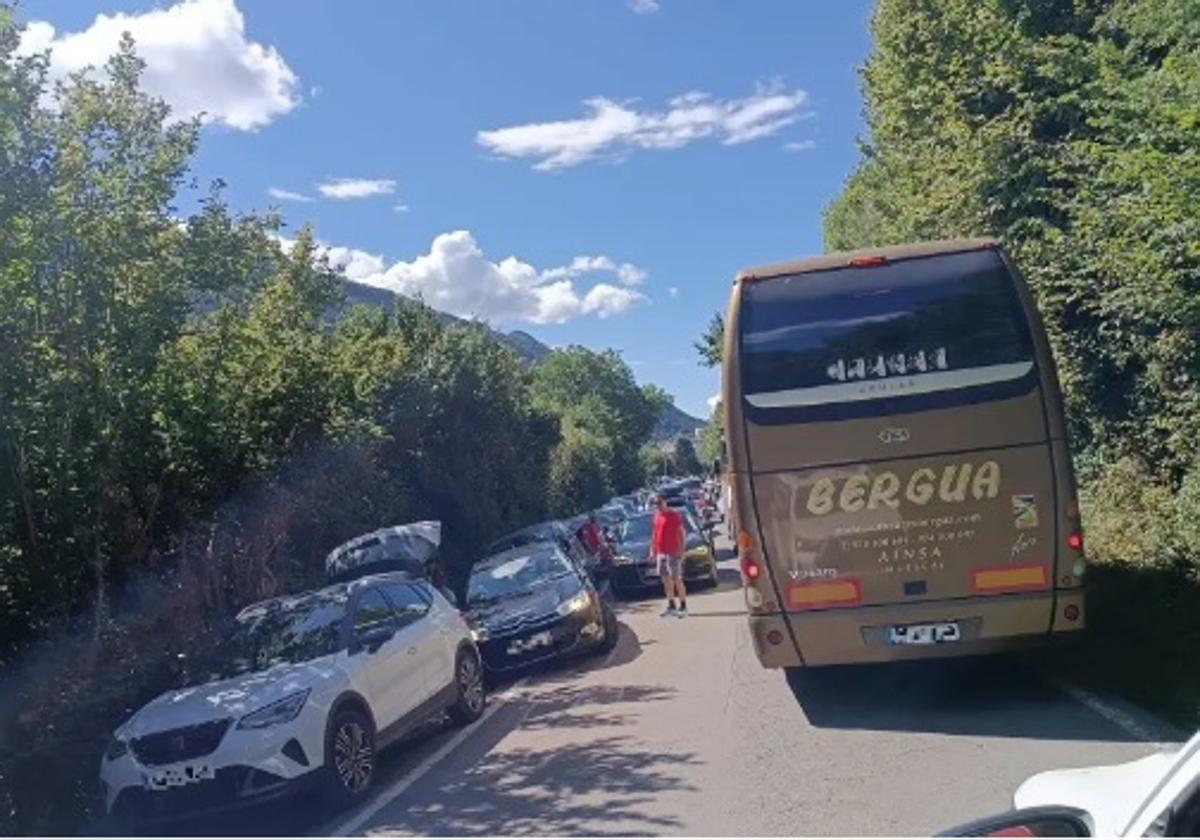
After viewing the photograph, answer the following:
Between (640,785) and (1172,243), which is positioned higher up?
(1172,243)

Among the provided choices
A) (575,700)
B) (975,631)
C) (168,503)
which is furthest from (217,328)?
(975,631)

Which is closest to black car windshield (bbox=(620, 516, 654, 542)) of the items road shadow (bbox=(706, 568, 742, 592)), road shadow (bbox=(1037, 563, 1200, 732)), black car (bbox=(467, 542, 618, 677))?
road shadow (bbox=(706, 568, 742, 592))

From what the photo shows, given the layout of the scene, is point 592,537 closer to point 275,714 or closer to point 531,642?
point 531,642

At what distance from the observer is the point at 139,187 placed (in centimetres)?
1188

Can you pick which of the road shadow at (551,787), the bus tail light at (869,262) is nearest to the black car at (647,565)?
the road shadow at (551,787)

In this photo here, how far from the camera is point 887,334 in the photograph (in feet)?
30.0

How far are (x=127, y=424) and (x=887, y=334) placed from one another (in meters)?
7.55

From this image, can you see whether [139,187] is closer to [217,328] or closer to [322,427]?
[217,328]

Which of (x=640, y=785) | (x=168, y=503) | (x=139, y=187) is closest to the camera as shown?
(x=640, y=785)

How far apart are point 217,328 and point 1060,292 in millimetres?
11551

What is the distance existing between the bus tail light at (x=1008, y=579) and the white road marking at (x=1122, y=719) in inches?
39.0

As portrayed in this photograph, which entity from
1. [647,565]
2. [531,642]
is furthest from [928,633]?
[647,565]

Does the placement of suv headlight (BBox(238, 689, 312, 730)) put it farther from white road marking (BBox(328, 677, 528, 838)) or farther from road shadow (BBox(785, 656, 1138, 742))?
road shadow (BBox(785, 656, 1138, 742))

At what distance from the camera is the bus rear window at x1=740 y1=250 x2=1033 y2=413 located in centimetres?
902
